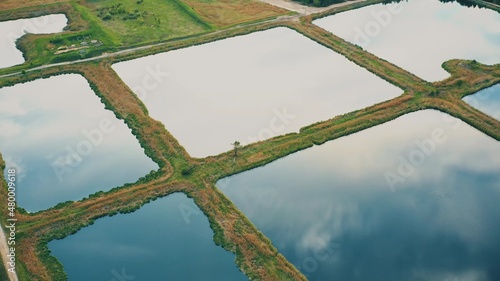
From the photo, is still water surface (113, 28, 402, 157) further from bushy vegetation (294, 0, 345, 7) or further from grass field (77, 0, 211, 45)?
bushy vegetation (294, 0, 345, 7)

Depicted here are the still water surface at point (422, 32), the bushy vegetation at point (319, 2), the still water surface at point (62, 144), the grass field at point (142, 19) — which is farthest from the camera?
the bushy vegetation at point (319, 2)

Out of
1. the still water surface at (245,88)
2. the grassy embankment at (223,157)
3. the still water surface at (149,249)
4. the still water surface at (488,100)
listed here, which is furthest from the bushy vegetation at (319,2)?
the still water surface at (149,249)

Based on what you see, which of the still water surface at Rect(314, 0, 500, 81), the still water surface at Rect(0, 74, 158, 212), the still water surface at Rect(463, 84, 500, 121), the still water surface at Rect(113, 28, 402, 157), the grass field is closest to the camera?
the still water surface at Rect(0, 74, 158, 212)

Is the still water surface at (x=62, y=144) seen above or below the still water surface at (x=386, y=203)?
above

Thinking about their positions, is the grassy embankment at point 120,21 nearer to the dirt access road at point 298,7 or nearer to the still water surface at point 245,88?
the dirt access road at point 298,7

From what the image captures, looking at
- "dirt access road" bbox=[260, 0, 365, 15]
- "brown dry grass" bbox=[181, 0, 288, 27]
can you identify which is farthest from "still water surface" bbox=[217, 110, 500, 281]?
"brown dry grass" bbox=[181, 0, 288, 27]

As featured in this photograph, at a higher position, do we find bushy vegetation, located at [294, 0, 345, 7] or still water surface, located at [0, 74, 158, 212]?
bushy vegetation, located at [294, 0, 345, 7]

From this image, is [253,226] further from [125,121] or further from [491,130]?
[491,130]

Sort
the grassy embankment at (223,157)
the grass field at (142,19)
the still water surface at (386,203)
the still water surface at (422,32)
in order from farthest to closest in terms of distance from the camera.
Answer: the grass field at (142,19) → the still water surface at (422,32) → the grassy embankment at (223,157) → the still water surface at (386,203)
